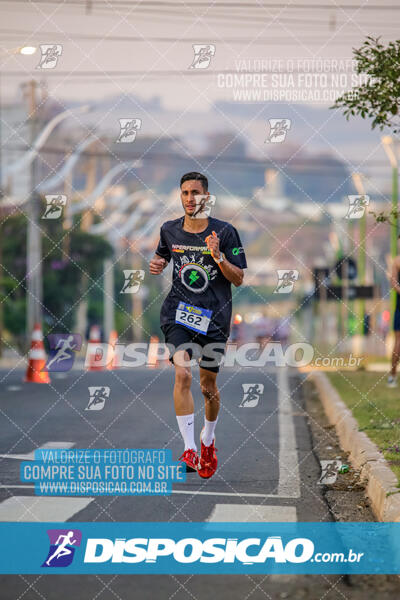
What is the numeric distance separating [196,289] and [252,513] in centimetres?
168

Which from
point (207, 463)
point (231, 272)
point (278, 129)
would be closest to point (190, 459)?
point (207, 463)

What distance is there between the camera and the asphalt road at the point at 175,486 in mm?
4617

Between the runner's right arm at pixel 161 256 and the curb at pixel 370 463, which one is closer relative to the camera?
the curb at pixel 370 463

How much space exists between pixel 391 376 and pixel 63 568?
34.3 ft

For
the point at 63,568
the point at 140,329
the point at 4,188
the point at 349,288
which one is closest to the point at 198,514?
the point at 63,568

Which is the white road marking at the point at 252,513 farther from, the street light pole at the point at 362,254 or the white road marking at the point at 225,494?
the street light pole at the point at 362,254

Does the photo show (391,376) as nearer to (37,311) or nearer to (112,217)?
(37,311)

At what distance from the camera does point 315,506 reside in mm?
6645

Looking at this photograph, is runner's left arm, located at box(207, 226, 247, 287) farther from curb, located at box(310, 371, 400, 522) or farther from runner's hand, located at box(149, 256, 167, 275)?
curb, located at box(310, 371, 400, 522)

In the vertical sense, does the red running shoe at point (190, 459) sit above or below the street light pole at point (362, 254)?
below

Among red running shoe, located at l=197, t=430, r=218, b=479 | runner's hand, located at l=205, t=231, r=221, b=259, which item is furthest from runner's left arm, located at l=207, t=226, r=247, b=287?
red running shoe, located at l=197, t=430, r=218, b=479

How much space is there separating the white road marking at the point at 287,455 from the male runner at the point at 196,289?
56 cm

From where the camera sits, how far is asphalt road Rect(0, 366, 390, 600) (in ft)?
15.1

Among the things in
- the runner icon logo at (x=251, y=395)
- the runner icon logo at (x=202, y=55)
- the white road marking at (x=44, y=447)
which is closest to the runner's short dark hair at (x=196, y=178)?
the white road marking at (x=44, y=447)
